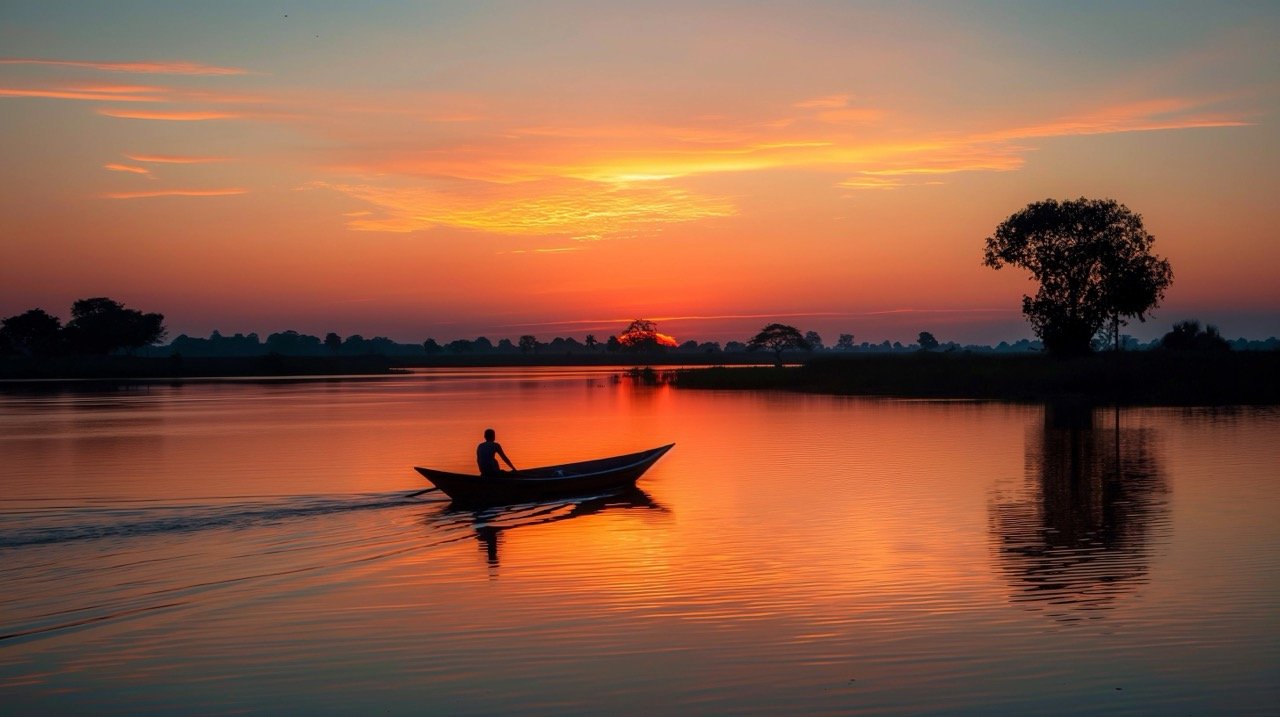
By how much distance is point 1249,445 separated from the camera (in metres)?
31.5

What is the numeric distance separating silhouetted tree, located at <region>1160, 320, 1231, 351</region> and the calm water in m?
48.4

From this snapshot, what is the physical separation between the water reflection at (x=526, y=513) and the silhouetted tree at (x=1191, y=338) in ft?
205

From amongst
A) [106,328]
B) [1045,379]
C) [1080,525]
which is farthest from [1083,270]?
[106,328]

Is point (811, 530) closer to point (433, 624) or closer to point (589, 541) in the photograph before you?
point (589, 541)

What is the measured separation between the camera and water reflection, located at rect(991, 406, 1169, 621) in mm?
13391

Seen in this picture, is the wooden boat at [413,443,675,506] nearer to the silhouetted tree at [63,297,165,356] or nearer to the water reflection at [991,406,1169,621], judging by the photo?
the water reflection at [991,406,1169,621]

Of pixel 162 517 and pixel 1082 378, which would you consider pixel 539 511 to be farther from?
pixel 1082 378

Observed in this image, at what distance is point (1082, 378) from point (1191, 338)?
21361mm

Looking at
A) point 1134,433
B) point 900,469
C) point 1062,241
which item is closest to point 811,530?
point 900,469

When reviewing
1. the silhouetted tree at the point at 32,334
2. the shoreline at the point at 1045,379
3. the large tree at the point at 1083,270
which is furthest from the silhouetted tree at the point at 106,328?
the large tree at the point at 1083,270

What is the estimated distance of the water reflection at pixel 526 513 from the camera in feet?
64.6

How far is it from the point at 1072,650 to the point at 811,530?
7.74 m

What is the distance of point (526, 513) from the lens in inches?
853

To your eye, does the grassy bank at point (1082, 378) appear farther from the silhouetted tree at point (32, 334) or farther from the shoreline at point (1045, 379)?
the silhouetted tree at point (32, 334)
